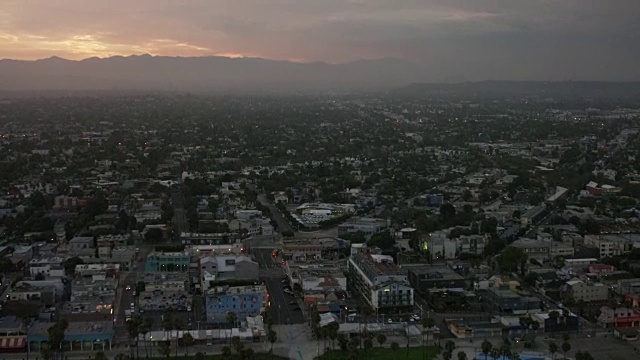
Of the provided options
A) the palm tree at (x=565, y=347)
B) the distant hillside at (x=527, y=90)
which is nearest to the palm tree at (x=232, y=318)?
the palm tree at (x=565, y=347)

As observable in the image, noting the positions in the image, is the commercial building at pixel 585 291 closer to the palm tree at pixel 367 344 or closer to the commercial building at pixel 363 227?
the palm tree at pixel 367 344

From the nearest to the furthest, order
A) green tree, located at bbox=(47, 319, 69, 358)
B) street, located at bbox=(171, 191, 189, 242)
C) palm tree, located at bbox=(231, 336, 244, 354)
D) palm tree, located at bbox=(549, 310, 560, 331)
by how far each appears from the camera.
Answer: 1. palm tree, located at bbox=(231, 336, 244, 354)
2. green tree, located at bbox=(47, 319, 69, 358)
3. palm tree, located at bbox=(549, 310, 560, 331)
4. street, located at bbox=(171, 191, 189, 242)

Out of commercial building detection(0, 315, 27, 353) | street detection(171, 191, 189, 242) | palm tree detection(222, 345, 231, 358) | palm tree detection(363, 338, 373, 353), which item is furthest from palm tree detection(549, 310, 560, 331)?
street detection(171, 191, 189, 242)

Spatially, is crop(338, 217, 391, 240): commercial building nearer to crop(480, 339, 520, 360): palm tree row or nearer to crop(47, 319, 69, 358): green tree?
crop(480, 339, 520, 360): palm tree row

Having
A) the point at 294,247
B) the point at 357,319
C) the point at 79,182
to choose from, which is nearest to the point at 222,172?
the point at 79,182

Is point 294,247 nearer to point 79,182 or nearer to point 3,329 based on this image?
point 3,329
